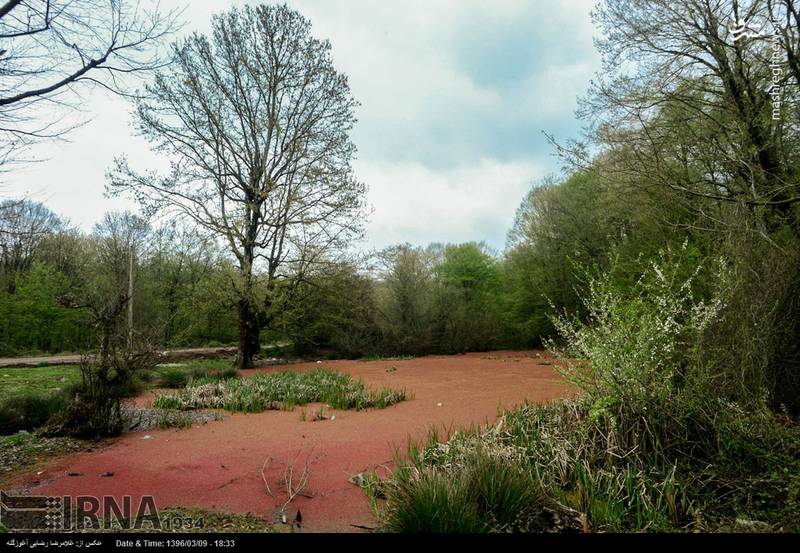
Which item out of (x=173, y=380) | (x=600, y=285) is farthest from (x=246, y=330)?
(x=600, y=285)

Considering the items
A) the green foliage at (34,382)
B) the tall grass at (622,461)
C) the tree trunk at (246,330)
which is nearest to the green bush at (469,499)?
the tall grass at (622,461)

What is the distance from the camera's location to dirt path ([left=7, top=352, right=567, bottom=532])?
3.05 m

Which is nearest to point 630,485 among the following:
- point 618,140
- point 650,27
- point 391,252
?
point 618,140

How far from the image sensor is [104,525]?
2477mm

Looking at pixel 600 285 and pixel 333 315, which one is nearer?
pixel 600 285

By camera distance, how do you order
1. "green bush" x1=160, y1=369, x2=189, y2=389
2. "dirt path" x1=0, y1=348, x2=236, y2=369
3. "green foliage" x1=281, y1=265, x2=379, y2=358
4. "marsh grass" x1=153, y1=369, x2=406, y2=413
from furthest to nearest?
"green foliage" x1=281, y1=265, x2=379, y2=358 → "dirt path" x1=0, y1=348, x2=236, y2=369 → "green bush" x1=160, y1=369, x2=189, y2=389 → "marsh grass" x1=153, y1=369, x2=406, y2=413

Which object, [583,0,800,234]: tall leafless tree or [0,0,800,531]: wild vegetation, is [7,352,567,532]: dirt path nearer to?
[0,0,800,531]: wild vegetation

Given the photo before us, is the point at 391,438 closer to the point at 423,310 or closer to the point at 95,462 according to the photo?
the point at 95,462

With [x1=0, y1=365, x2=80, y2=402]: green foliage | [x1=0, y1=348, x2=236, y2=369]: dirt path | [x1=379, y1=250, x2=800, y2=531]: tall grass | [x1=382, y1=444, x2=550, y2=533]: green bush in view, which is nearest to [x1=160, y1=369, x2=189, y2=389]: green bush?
[x1=0, y1=365, x2=80, y2=402]: green foliage

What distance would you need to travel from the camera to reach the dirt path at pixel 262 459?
A: 3047 millimetres

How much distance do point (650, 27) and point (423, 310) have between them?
14082 millimetres

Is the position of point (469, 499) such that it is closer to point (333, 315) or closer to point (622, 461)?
point (622, 461)

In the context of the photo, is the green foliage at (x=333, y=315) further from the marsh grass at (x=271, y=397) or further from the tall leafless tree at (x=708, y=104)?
the tall leafless tree at (x=708, y=104)

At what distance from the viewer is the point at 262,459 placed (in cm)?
408
